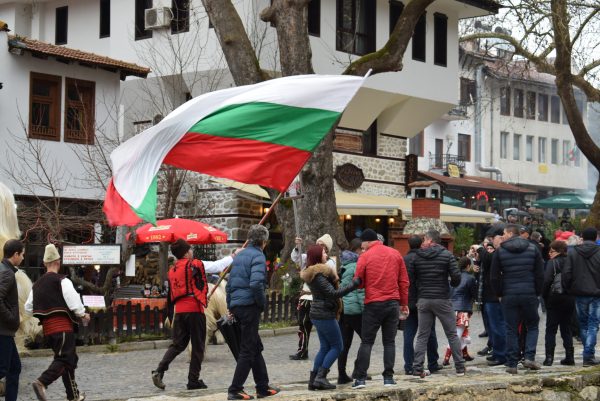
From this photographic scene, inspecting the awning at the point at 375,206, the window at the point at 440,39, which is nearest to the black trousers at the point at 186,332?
the awning at the point at 375,206

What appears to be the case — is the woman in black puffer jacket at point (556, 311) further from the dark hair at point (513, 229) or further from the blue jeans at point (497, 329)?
the dark hair at point (513, 229)

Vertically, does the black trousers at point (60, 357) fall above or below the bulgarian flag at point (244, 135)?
below

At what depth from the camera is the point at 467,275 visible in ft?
55.1

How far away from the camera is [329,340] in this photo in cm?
1296

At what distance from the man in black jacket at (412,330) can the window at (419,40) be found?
2129cm

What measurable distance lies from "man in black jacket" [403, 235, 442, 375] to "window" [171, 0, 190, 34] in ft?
60.6

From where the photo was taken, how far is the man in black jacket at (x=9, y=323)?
1143 centimetres

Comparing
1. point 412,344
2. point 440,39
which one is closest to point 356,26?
point 440,39

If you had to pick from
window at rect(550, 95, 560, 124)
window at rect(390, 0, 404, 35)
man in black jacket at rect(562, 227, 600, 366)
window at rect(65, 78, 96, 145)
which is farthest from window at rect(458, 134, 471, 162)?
man in black jacket at rect(562, 227, 600, 366)

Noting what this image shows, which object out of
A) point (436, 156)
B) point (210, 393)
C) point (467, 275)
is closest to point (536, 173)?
point (436, 156)

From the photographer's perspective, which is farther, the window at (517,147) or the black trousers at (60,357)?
the window at (517,147)

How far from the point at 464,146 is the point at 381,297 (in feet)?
165

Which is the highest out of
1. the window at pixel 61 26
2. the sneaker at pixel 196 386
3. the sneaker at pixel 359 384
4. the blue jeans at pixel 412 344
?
the window at pixel 61 26

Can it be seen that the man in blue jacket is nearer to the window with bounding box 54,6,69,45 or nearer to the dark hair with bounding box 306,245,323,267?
the dark hair with bounding box 306,245,323,267
